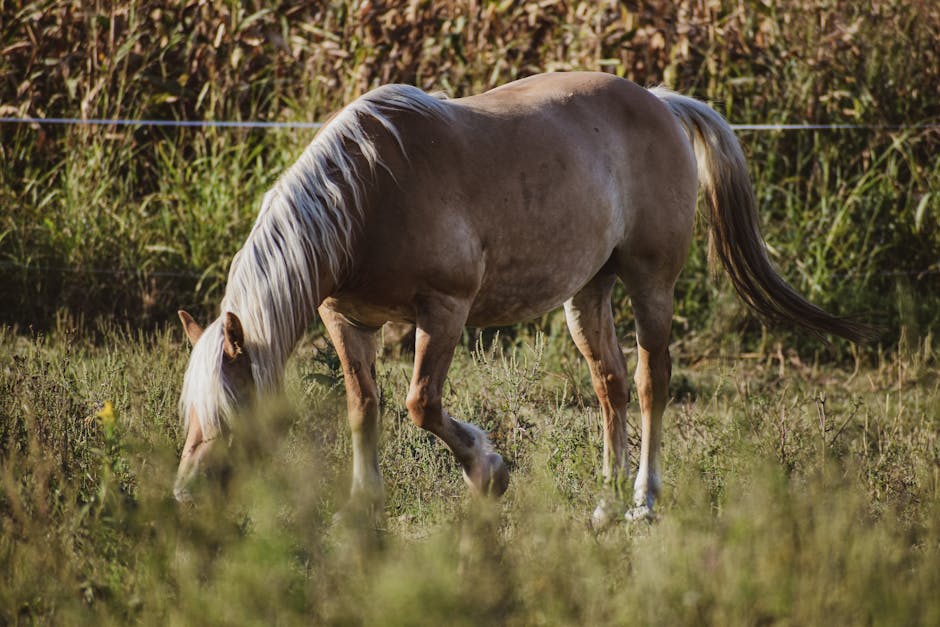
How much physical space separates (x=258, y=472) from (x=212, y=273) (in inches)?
165

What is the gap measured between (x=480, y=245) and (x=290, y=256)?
725 mm

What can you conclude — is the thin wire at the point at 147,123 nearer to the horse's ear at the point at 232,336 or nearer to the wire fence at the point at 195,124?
the wire fence at the point at 195,124

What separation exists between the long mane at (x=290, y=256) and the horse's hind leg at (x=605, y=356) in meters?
1.24

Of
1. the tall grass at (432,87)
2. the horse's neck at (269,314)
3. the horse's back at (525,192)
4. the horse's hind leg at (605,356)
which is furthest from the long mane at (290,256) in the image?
the tall grass at (432,87)

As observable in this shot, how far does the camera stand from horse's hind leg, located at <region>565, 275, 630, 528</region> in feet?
14.5

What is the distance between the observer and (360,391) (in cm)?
387

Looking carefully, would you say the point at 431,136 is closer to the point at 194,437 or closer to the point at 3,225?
the point at 194,437

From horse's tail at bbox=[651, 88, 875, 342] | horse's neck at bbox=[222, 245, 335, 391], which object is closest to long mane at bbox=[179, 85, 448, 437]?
horse's neck at bbox=[222, 245, 335, 391]

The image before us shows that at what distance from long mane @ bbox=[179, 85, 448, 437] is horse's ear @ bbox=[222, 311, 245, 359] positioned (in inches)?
0.9

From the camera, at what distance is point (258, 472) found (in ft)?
7.68

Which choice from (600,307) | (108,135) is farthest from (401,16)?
(600,307)

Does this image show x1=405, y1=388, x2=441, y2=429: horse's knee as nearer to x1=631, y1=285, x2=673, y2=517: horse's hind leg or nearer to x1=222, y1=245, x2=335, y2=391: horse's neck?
x1=222, y1=245, x2=335, y2=391: horse's neck

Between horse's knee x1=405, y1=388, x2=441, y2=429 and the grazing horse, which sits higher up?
the grazing horse

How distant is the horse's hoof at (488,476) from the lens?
3.76 meters
